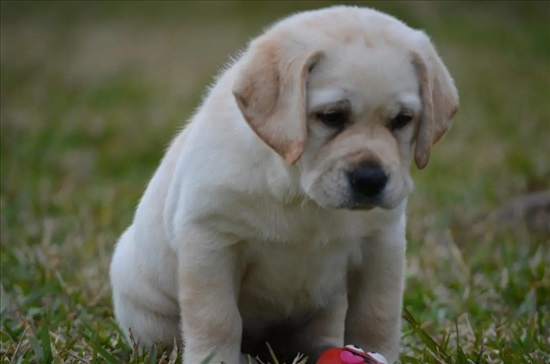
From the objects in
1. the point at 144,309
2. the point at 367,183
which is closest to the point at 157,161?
the point at 144,309

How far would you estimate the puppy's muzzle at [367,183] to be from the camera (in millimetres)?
3602

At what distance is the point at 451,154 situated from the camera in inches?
387

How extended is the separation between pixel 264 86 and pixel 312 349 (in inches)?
49.7

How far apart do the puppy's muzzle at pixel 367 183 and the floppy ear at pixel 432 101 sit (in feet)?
1.14

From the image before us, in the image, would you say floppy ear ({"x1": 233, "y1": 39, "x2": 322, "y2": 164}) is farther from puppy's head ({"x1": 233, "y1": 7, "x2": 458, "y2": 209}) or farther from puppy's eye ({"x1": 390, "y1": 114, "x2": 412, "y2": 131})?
puppy's eye ({"x1": 390, "y1": 114, "x2": 412, "y2": 131})

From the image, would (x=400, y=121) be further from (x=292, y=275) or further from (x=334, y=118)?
(x=292, y=275)

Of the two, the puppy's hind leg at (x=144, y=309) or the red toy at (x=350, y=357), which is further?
the puppy's hind leg at (x=144, y=309)

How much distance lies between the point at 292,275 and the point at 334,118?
686 mm

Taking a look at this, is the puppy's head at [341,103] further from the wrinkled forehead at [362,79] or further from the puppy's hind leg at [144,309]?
the puppy's hind leg at [144,309]

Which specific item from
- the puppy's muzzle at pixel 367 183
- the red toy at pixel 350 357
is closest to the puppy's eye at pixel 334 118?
the puppy's muzzle at pixel 367 183

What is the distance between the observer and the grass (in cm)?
498

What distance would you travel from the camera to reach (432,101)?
388cm

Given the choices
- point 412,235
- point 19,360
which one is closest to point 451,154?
point 412,235

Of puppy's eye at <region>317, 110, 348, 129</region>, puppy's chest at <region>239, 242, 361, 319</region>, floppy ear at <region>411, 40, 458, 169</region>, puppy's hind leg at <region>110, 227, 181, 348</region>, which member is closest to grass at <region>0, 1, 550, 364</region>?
puppy's hind leg at <region>110, 227, 181, 348</region>
